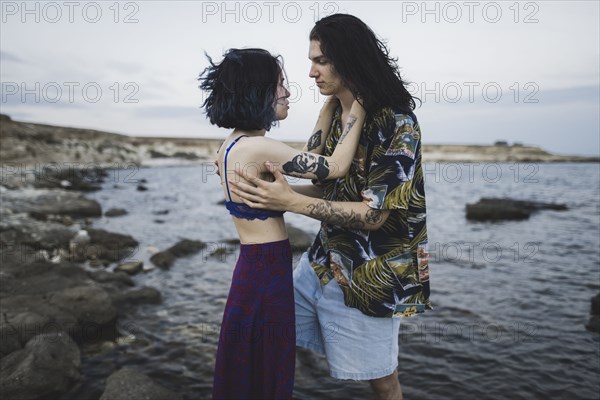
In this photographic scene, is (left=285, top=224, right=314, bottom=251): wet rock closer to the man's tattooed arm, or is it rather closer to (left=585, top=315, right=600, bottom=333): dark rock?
(left=585, top=315, right=600, bottom=333): dark rock

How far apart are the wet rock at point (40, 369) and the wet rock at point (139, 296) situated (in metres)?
2.75

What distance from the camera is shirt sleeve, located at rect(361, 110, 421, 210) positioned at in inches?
113

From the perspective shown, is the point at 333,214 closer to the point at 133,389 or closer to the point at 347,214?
the point at 347,214

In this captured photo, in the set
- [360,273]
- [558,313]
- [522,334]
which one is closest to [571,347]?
[522,334]

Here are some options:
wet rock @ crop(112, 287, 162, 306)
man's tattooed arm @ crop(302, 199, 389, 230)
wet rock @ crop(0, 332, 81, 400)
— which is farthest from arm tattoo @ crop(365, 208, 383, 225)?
wet rock @ crop(112, 287, 162, 306)

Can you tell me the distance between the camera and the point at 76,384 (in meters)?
5.77

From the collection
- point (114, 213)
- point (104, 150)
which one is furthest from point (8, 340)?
point (104, 150)

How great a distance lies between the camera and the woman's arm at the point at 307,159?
2.91 meters

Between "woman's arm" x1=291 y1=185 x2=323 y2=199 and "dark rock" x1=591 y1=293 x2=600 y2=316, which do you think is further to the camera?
"dark rock" x1=591 y1=293 x2=600 y2=316

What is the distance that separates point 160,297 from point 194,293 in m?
0.75

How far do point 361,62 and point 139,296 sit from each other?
24.9 feet

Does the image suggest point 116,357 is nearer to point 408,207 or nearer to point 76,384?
point 76,384

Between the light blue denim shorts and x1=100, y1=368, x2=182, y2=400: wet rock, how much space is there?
2.60 metres

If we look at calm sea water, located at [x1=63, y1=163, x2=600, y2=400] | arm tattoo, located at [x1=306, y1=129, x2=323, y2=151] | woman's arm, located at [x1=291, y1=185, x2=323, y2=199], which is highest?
arm tattoo, located at [x1=306, y1=129, x2=323, y2=151]
